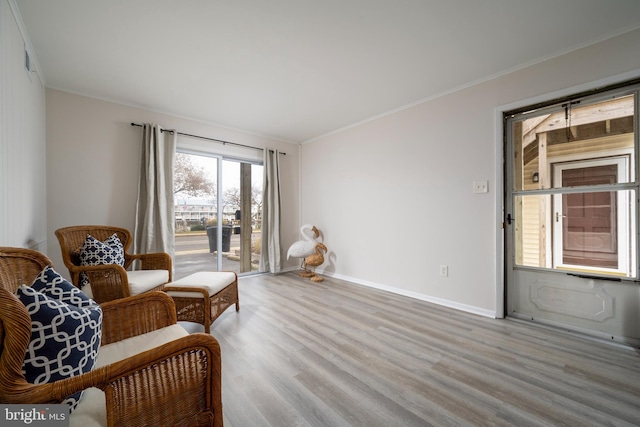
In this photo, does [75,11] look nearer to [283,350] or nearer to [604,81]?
[283,350]

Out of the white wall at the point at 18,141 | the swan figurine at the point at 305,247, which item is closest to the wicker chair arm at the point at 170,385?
the white wall at the point at 18,141

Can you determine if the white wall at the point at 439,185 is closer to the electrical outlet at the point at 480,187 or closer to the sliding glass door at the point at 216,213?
the electrical outlet at the point at 480,187

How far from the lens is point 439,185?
2.83 meters

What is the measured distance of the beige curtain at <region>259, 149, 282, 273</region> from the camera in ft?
13.8

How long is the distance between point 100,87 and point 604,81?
4.56 m

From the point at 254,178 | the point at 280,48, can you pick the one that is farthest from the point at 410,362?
the point at 254,178

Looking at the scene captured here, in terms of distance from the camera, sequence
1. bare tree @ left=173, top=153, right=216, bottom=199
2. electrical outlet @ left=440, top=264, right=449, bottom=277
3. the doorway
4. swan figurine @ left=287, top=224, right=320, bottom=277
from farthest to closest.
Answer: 1. swan figurine @ left=287, top=224, right=320, bottom=277
2. bare tree @ left=173, top=153, right=216, bottom=199
3. electrical outlet @ left=440, top=264, right=449, bottom=277
4. the doorway

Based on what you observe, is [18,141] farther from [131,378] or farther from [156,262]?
[131,378]

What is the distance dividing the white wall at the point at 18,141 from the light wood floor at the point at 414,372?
1606mm

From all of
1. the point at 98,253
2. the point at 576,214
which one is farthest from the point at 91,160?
the point at 576,214

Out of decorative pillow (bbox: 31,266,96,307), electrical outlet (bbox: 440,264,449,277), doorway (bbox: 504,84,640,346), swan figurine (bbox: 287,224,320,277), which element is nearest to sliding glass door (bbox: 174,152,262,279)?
swan figurine (bbox: 287,224,320,277)

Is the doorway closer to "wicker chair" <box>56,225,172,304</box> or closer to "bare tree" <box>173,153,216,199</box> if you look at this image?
"wicker chair" <box>56,225,172,304</box>

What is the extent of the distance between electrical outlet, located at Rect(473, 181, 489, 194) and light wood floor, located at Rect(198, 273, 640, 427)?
124cm

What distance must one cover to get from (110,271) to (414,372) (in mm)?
Result: 2385
